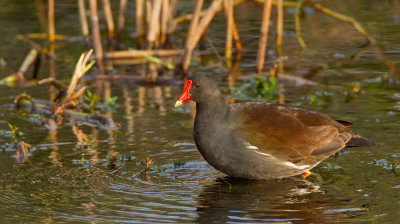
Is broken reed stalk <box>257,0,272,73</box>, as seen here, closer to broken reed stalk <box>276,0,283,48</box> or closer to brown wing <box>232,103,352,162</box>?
broken reed stalk <box>276,0,283,48</box>

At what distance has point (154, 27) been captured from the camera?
10.2m

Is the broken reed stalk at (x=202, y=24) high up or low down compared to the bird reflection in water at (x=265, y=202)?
up

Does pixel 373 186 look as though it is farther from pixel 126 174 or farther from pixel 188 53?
pixel 188 53

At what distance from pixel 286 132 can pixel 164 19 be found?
16.8 ft

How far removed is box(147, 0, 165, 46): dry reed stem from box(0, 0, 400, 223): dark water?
517 millimetres

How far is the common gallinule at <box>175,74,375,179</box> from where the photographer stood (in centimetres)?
556

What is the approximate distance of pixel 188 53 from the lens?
898cm

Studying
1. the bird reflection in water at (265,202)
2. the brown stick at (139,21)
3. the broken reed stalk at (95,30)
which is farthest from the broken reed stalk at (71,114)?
the brown stick at (139,21)

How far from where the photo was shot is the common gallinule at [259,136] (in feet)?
18.2

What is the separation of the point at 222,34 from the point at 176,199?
7.18 meters

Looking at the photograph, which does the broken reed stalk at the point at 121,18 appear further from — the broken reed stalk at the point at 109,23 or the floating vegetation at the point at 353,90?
the floating vegetation at the point at 353,90

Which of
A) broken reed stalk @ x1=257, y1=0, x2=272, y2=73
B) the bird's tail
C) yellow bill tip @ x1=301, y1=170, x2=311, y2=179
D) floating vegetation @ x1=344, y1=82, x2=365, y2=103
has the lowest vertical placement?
yellow bill tip @ x1=301, y1=170, x2=311, y2=179

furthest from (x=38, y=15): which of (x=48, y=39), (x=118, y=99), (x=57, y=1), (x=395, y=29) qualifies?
(x=395, y=29)

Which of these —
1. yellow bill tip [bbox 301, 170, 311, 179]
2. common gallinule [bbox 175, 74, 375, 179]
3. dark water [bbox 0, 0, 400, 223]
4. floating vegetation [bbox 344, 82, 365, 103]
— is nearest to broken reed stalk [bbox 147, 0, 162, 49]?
dark water [bbox 0, 0, 400, 223]
